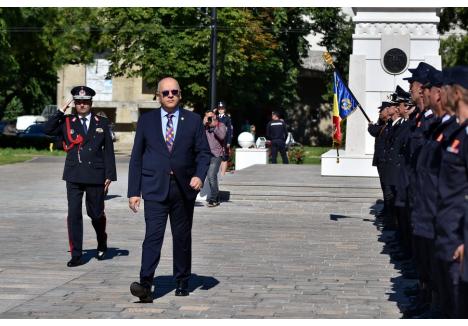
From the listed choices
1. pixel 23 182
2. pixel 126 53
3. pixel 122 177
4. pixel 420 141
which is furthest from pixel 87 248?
pixel 126 53

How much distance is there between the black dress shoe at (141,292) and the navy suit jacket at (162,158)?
822 mm

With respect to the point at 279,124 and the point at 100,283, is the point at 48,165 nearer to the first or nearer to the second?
the point at 279,124

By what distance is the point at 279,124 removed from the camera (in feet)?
106

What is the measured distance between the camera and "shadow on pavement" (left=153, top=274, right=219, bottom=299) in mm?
9844

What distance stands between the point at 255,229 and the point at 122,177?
14.0 m

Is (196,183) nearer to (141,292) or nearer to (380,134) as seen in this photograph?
(141,292)

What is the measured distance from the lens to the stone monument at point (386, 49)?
83.3 feet

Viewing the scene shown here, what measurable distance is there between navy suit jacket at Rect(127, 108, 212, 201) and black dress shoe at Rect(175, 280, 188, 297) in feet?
2.41

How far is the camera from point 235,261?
476 inches

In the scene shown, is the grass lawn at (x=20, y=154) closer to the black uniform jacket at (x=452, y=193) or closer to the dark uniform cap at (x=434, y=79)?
the dark uniform cap at (x=434, y=79)

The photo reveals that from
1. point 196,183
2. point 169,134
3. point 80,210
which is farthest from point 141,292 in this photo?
point 80,210

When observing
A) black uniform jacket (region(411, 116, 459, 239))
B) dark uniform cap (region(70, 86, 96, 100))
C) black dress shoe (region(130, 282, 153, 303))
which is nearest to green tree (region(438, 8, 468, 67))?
dark uniform cap (region(70, 86, 96, 100))

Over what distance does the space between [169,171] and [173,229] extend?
0.53 metres

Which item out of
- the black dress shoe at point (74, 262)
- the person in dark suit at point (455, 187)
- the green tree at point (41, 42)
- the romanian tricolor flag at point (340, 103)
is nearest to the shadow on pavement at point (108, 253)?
the black dress shoe at point (74, 262)
